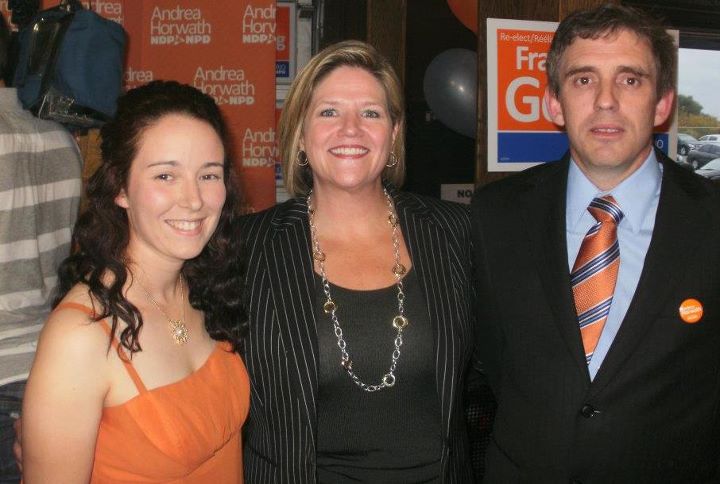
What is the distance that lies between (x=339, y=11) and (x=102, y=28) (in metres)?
3.06

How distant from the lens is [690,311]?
5.20 feet

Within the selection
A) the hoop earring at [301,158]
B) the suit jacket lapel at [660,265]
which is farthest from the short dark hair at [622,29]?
the hoop earring at [301,158]

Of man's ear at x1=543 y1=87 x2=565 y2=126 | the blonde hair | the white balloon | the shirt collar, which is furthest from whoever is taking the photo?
the white balloon

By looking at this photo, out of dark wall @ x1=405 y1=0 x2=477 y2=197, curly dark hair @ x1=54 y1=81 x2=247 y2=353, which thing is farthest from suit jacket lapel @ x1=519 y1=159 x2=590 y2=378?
dark wall @ x1=405 y1=0 x2=477 y2=197

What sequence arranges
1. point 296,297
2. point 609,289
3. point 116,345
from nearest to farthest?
point 116,345 → point 609,289 → point 296,297

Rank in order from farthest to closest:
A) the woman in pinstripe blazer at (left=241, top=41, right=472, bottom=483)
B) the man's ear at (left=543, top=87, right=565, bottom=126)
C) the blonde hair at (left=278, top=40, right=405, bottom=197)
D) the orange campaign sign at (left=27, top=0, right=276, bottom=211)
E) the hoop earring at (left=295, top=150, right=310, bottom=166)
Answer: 1. the orange campaign sign at (left=27, top=0, right=276, bottom=211)
2. the hoop earring at (left=295, top=150, right=310, bottom=166)
3. the blonde hair at (left=278, top=40, right=405, bottom=197)
4. the man's ear at (left=543, top=87, right=565, bottom=126)
5. the woman in pinstripe blazer at (left=241, top=41, right=472, bottom=483)

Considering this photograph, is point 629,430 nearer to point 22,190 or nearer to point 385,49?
point 22,190

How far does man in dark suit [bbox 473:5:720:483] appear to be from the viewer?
1.59m

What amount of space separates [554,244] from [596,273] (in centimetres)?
13

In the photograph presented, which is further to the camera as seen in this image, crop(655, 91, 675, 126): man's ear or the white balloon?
the white balloon

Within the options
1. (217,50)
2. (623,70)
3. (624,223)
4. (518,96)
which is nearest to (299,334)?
(624,223)

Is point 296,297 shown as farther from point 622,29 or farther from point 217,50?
point 217,50

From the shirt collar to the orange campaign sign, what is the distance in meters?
3.36

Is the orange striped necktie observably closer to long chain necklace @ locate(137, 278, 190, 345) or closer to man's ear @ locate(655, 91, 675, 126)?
man's ear @ locate(655, 91, 675, 126)
